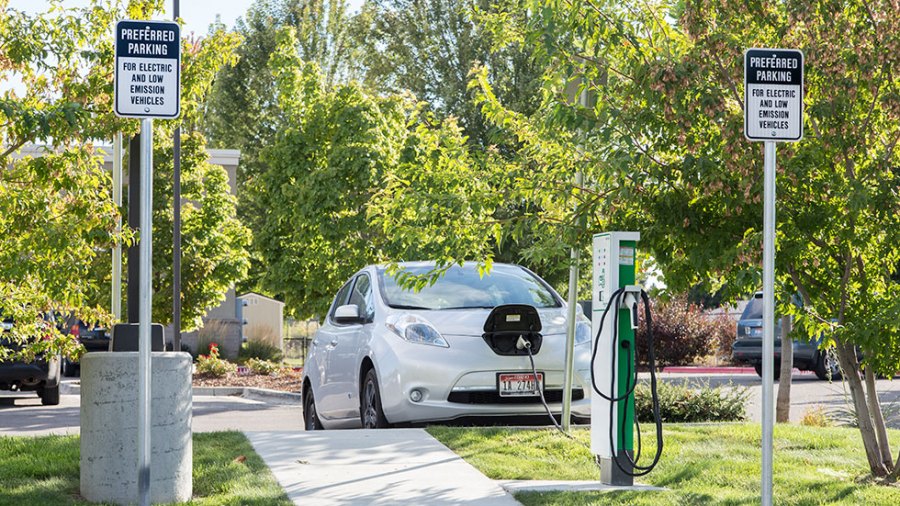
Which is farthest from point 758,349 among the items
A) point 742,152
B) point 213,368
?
point 742,152

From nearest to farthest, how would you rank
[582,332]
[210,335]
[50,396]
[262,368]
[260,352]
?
1. [582,332]
2. [50,396]
3. [262,368]
4. [260,352]
5. [210,335]

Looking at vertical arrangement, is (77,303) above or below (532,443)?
above


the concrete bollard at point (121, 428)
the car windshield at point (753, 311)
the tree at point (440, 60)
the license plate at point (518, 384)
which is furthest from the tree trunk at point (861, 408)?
the tree at point (440, 60)

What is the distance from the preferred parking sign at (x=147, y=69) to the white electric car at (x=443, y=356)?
13.9ft

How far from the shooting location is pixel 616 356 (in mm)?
8320

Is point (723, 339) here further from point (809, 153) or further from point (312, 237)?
point (809, 153)

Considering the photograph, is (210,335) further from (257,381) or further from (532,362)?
(532,362)

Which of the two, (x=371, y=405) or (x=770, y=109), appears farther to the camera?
(x=371, y=405)

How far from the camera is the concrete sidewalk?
778 centimetres

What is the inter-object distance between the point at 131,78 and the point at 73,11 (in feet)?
8.49

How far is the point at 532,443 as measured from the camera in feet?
32.6

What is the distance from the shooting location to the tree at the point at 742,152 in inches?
323

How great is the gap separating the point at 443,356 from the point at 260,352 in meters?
24.2

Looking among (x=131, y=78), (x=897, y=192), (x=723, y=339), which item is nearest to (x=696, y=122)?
(x=897, y=192)
